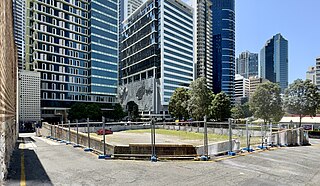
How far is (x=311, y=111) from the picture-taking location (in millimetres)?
36500

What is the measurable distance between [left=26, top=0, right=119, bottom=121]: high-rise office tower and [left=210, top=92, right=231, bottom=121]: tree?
53621mm

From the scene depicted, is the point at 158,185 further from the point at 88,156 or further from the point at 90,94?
the point at 90,94

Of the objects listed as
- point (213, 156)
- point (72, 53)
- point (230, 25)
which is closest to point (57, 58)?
point (72, 53)

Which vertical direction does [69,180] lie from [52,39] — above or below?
below

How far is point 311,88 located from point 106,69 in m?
74.4

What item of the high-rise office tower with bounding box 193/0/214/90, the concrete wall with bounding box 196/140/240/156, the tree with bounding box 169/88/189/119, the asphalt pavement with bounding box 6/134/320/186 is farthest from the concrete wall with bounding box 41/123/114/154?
the high-rise office tower with bounding box 193/0/214/90

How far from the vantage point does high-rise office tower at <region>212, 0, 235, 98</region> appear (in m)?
181

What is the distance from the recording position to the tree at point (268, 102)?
37.8 metres

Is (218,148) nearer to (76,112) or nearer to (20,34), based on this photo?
(76,112)

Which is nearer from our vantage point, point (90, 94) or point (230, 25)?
point (90, 94)

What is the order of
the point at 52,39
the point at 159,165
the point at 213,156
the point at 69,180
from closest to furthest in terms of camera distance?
the point at 69,180 → the point at 159,165 → the point at 213,156 → the point at 52,39

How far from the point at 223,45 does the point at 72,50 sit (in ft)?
415

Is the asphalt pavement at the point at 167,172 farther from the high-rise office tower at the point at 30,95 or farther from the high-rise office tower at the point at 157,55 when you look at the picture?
the high-rise office tower at the point at 157,55

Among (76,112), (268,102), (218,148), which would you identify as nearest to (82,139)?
(218,148)
